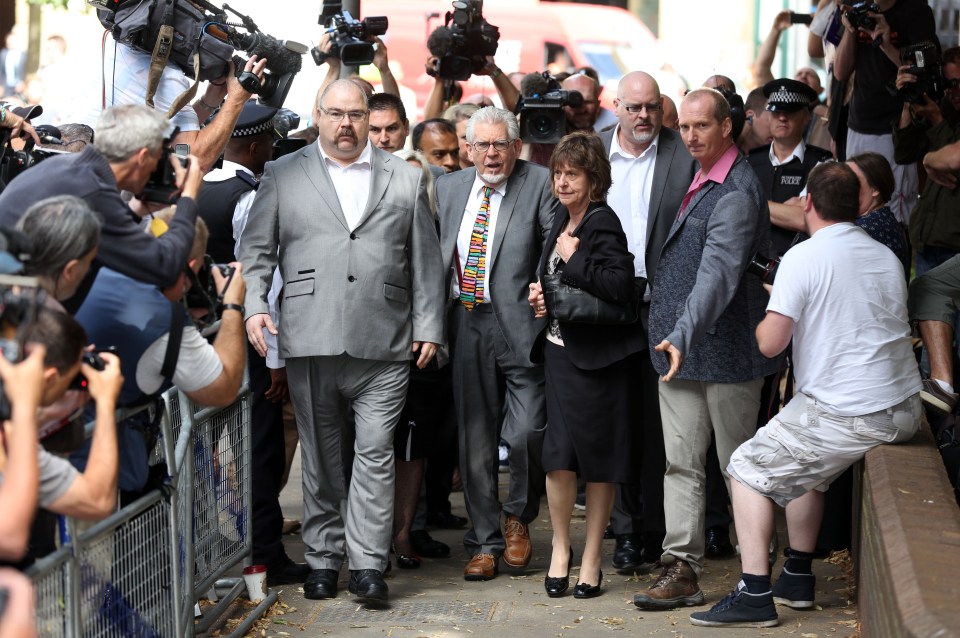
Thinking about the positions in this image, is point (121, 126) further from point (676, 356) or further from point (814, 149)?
point (814, 149)

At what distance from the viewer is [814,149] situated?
732cm

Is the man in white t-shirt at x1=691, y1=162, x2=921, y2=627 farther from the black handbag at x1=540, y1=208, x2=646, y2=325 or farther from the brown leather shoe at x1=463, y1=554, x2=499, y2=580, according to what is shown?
the brown leather shoe at x1=463, y1=554, x2=499, y2=580

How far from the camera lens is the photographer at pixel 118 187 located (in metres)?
4.09

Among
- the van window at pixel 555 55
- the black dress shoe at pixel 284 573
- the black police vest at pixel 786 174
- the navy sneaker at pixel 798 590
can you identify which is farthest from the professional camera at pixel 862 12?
the van window at pixel 555 55

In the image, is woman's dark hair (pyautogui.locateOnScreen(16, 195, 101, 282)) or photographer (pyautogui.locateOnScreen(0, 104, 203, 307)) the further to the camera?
photographer (pyautogui.locateOnScreen(0, 104, 203, 307))

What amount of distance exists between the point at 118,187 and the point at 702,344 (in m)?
2.55

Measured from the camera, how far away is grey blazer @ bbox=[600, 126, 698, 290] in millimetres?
6195

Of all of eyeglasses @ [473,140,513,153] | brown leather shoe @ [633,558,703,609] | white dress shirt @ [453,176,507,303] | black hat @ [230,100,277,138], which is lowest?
brown leather shoe @ [633,558,703,609]

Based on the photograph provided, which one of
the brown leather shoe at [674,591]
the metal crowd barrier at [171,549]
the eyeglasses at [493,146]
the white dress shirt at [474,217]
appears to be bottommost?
the brown leather shoe at [674,591]

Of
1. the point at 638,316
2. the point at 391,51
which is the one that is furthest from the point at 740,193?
the point at 391,51

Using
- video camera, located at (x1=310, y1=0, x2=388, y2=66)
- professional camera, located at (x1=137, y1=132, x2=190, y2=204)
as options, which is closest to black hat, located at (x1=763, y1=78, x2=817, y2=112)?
video camera, located at (x1=310, y1=0, x2=388, y2=66)

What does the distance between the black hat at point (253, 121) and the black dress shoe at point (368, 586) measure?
6.91 feet

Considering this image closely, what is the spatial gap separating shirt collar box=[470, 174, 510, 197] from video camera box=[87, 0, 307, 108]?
3.49ft

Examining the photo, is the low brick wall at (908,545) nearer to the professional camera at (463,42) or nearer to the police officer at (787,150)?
the police officer at (787,150)
